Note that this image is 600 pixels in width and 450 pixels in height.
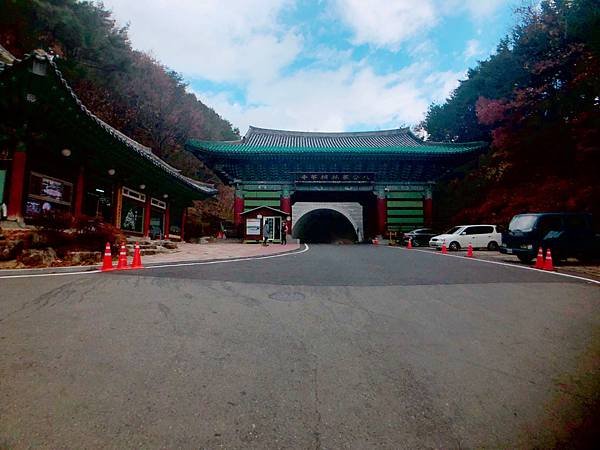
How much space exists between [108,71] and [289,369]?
3163cm

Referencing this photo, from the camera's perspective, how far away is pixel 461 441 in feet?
5.73

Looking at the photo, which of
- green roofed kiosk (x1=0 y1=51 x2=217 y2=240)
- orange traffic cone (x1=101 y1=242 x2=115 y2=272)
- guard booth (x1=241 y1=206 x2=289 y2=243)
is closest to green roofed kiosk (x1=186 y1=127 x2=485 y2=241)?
guard booth (x1=241 y1=206 x2=289 y2=243)

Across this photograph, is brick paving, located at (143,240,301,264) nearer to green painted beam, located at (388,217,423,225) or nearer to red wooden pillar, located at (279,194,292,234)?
red wooden pillar, located at (279,194,292,234)

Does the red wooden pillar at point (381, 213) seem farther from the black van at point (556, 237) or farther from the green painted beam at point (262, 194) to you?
the black van at point (556, 237)

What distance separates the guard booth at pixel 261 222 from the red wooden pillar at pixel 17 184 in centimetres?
1241

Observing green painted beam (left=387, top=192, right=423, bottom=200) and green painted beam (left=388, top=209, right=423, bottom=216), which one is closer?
green painted beam (left=388, top=209, right=423, bottom=216)

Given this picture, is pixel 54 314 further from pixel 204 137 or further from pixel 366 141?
pixel 204 137

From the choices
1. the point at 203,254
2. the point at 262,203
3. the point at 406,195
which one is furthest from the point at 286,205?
the point at 203,254

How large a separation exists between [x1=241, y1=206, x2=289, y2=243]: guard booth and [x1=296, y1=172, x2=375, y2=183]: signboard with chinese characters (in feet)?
10.3

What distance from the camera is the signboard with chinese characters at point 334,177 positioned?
72.1 feet

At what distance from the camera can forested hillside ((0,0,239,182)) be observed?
19.4 metres

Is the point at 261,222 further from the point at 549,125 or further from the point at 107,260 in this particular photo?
the point at 549,125

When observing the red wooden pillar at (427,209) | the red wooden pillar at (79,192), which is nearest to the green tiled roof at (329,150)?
the red wooden pillar at (427,209)

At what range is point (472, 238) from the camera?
56.1ft
